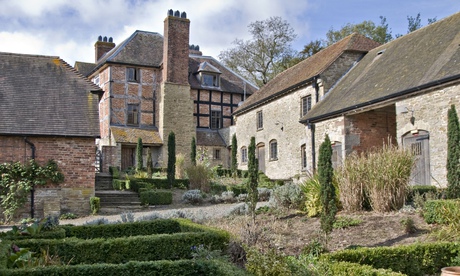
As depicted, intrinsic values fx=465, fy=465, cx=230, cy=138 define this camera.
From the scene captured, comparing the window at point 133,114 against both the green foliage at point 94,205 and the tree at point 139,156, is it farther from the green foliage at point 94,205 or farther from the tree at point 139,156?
the green foliage at point 94,205

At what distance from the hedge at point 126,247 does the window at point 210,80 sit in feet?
80.6

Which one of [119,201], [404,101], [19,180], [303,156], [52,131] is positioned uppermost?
[404,101]

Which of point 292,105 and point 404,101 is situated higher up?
point 292,105

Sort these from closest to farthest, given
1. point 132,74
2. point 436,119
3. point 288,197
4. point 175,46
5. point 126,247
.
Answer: point 126,247, point 288,197, point 436,119, point 175,46, point 132,74

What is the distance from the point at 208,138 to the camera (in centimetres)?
3153

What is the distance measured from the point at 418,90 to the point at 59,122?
11.7 meters

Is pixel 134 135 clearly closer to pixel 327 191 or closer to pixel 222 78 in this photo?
pixel 222 78

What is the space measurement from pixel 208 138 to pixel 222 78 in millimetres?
4667

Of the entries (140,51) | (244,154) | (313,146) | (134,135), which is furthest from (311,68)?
(140,51)

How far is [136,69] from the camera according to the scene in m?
29.8

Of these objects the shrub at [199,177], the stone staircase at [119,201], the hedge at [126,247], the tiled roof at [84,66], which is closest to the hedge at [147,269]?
the hedge at [126,247]

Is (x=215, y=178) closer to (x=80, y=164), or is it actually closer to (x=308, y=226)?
(x=80, y=164)

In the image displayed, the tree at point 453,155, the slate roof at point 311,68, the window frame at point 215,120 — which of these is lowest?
the tree at point 453,155

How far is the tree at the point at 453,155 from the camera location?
11.2m
